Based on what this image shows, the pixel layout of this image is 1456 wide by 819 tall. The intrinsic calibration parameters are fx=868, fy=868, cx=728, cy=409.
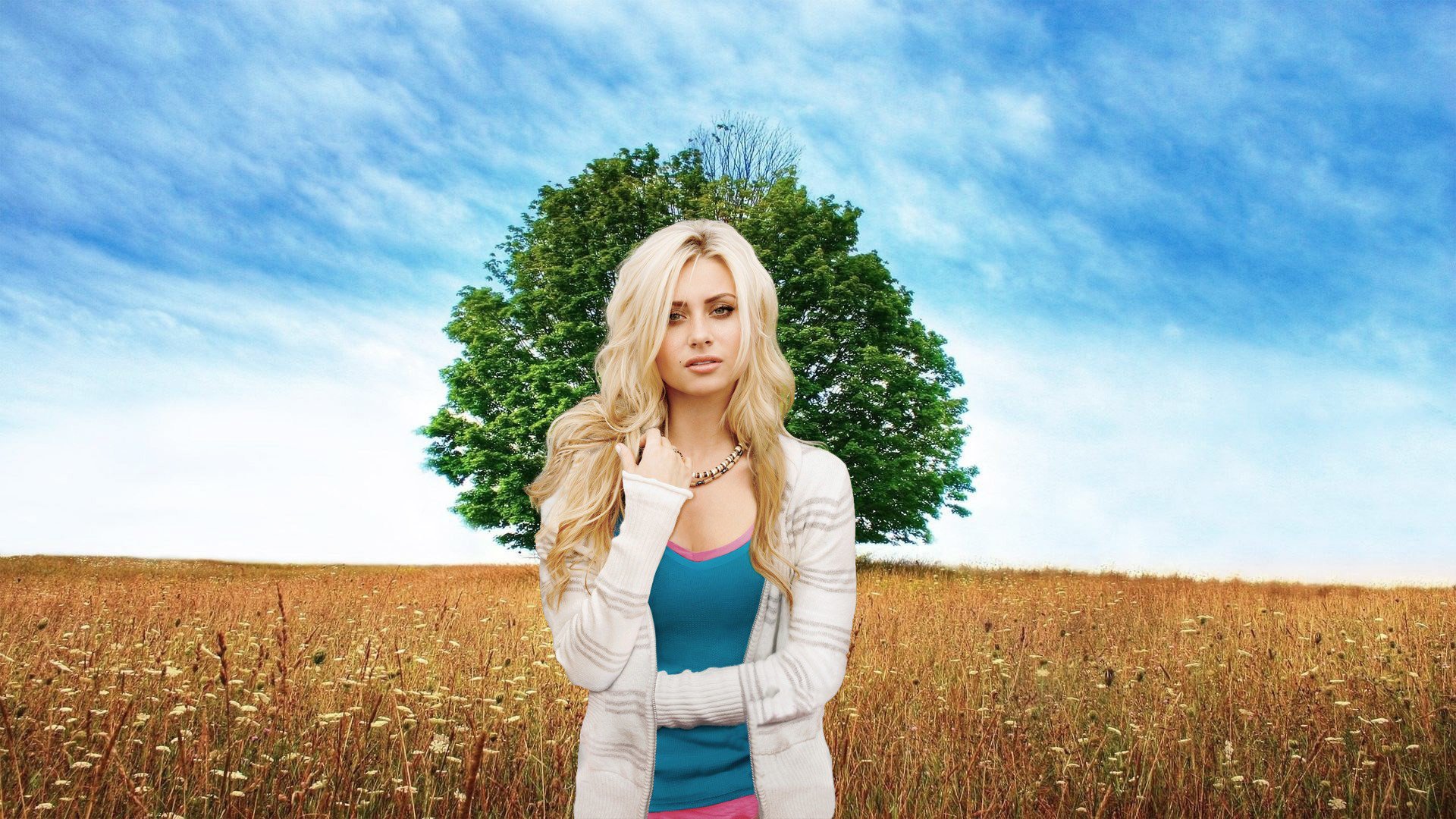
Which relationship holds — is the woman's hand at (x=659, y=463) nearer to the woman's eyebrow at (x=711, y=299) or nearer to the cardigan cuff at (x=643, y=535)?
the cardigan cuff at (x=643, y=535)

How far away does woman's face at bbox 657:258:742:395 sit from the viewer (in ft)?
8.83

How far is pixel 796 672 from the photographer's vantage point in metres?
2.35

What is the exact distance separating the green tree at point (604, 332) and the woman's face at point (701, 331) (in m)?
13.7

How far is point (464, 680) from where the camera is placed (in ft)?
23.3

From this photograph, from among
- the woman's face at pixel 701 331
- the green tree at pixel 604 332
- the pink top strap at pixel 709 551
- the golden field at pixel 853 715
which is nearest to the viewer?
the pink top strap at pixel 709 551

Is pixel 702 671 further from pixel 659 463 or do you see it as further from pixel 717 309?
pixel 717 309

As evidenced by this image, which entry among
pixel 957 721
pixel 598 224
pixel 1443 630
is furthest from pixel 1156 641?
pixel 598 224

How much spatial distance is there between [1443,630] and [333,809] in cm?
1094

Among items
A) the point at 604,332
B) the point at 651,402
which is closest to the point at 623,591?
the point at 651,402

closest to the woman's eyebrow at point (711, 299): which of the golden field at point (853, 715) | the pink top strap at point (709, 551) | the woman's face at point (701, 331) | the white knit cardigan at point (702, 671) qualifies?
the woman's face at point (701, 331)

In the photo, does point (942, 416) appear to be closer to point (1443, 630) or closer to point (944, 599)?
point (944, 599)

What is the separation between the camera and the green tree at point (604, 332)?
1736 cm

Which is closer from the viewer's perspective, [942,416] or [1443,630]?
[1443,630]

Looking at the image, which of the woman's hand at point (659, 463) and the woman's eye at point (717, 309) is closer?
the woman's hand at point (659, 463)
